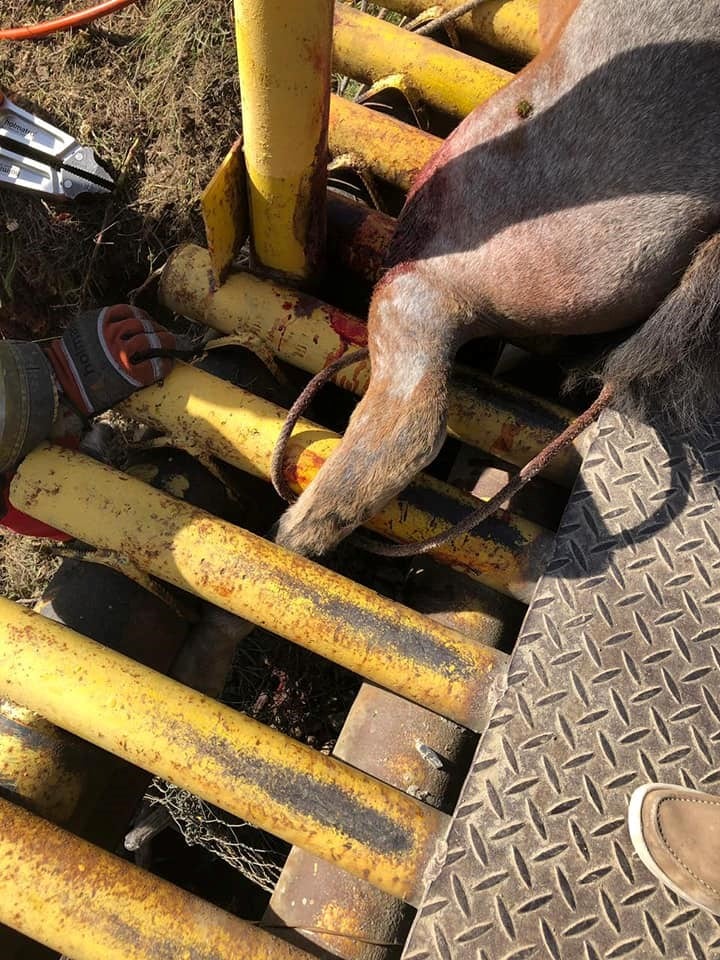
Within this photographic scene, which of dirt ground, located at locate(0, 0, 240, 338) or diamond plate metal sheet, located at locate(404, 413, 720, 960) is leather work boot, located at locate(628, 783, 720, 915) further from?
dirt ground, located at locate(0, 0, 240, 338)

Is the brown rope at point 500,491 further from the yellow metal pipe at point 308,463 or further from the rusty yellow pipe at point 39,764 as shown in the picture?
the rusty yellow pipe at point 39,764

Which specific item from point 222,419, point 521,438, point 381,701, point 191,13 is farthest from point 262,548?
point 191,13

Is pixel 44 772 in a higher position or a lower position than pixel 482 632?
lower

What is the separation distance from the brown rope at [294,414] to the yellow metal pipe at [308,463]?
0.16ft

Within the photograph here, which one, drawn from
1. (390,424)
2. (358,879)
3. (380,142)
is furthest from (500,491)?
(380,142)

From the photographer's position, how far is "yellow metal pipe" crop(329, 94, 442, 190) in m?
2.31

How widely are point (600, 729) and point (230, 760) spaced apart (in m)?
0.81

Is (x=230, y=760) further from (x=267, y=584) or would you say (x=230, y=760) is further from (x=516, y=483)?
(x=516, y=483)

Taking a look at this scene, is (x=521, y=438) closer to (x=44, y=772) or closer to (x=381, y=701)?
(x=381, y=701)

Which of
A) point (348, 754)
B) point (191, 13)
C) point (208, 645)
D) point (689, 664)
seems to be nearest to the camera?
point (689, 664)

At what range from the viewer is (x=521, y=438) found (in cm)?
200

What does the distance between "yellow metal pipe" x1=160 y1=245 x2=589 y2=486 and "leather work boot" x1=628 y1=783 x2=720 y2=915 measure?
31.5 inches

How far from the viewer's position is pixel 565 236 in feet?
5.70

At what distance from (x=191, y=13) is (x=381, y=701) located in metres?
2.74
